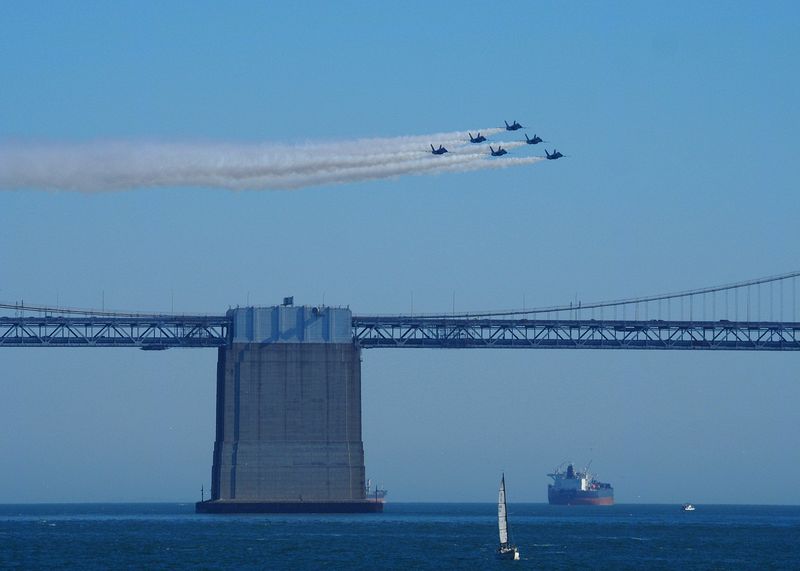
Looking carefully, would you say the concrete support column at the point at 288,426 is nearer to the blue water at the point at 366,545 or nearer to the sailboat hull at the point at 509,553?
the blue water at the point at 366,545

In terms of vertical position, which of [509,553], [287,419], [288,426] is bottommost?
[509,553]

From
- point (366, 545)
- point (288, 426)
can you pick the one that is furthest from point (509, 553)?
point (288, 426)

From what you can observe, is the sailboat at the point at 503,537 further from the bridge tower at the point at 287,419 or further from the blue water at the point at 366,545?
the bridge tower at the point at 287,419

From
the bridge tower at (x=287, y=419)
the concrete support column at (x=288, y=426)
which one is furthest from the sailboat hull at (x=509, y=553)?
the concrete support column at (x=288, y=426)

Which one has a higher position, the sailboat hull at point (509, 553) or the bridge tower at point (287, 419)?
the bridge tower at point (287, 419)

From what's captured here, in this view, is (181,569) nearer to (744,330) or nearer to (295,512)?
(295,512)

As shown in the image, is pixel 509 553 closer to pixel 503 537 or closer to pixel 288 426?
pixel 503 537

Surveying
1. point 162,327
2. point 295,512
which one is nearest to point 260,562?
point 295,512

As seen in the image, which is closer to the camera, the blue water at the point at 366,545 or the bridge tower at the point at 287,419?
the blue water at the point at 366,545
